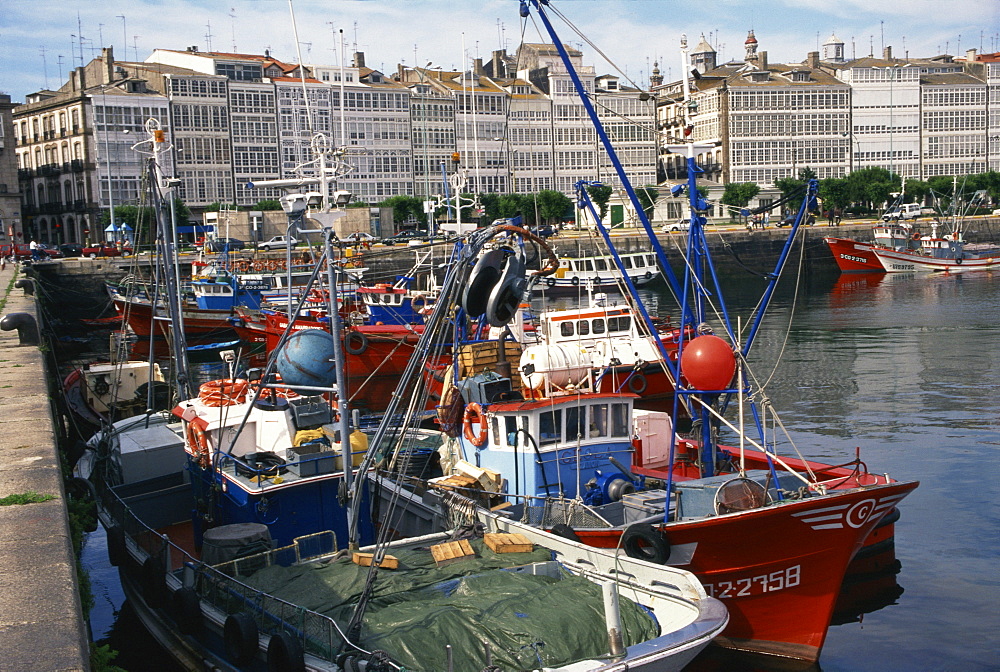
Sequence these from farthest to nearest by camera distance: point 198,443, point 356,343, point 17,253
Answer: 1. point 17,253
2. point 356,343
3. point 198,443

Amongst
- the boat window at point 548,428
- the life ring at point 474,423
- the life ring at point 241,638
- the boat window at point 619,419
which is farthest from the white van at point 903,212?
the life ring at point 241,638

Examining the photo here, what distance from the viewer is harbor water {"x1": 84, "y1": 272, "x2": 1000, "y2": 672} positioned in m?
15.3

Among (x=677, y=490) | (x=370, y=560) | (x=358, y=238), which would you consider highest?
(x=358, y=238)

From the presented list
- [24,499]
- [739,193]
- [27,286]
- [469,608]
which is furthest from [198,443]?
[739,193]

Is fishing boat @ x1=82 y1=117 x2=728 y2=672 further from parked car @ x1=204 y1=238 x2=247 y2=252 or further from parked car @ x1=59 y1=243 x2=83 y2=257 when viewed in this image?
parked car @ x1=59 y1=243 x2=83 y2=257

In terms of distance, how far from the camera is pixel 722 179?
4065 inches

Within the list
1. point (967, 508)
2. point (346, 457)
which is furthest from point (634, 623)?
point (967, 508)

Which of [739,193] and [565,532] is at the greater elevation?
[739,193]

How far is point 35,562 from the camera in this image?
921 cm

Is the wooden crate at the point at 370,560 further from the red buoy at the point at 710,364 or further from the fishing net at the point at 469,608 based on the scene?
the red buoy at the point at 710,364

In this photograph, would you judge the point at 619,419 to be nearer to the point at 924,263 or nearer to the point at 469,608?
the point at 469,608

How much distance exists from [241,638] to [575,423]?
21.8ft

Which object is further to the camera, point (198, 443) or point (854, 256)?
point (854, 256)

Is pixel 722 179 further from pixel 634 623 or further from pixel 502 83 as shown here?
pixel 634 623
